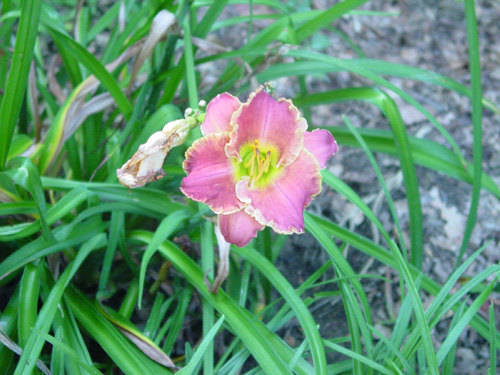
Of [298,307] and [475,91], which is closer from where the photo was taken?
[298,307]

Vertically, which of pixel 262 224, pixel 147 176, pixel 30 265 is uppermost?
pixel 147 176

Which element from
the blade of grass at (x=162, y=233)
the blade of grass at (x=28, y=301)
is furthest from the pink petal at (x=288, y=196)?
the blade of grass at (x=28, y=301)

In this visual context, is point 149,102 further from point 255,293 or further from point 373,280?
point 373,280

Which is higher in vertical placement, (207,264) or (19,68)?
(19,68)

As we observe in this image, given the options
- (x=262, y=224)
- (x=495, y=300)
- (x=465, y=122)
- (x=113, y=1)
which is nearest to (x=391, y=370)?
(x=262, y=224)

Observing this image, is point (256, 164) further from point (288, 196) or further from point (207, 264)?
point (207, 264)

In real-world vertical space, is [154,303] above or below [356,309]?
below

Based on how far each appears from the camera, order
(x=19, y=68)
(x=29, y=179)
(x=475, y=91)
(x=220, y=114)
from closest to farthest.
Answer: (x=220, y=114) → (x=29, y=179) → (x=19, y=68) → (x=475, y=91)

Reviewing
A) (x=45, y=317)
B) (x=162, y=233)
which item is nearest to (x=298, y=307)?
(x=162, y=233)
